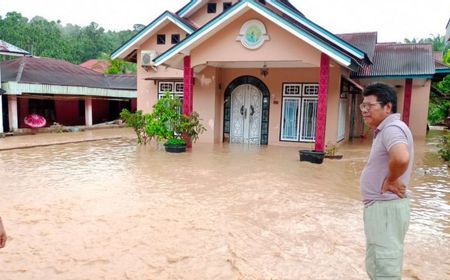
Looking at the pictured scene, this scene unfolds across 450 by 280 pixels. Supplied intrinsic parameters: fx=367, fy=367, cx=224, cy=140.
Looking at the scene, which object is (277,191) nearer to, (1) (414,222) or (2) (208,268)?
(1) (414,222)

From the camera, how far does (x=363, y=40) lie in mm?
15695

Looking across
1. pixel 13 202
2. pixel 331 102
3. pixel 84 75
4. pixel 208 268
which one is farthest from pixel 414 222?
pixel 84 75

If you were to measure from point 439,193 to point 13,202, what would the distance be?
22.5 feet

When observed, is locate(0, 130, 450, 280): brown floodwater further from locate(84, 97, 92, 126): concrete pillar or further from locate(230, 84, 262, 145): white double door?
locate(84, 97, 92, 126): concrete pillar

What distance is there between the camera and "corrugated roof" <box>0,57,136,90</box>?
1583 cm

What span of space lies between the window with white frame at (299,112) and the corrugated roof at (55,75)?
10.3 m

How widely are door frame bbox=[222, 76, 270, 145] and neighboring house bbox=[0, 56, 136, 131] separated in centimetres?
790

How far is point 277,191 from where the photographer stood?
627 cm

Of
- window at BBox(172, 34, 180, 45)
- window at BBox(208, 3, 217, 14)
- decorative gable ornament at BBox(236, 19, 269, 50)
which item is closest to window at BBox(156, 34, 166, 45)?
window at BBox(172, 34, 180, 45)

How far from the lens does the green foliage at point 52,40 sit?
37219 mm

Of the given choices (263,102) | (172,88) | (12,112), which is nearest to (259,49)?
(263,102)

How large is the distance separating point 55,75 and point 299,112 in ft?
38.9

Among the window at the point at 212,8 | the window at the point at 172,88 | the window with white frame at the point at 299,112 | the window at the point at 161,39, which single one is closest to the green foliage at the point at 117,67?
the window at the point at 161,39

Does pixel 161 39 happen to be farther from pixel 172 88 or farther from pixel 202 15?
pixel 172 88
